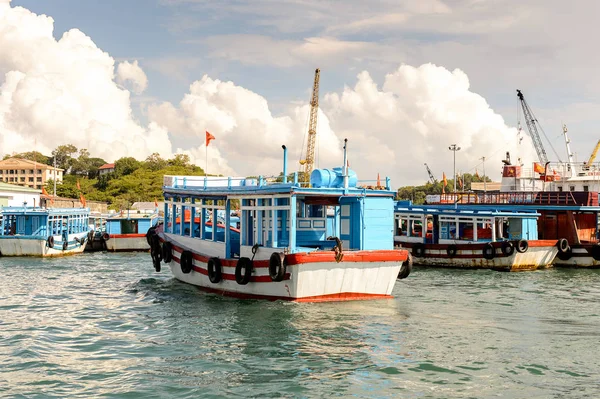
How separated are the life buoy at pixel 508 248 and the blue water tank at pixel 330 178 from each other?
1406 centimetres

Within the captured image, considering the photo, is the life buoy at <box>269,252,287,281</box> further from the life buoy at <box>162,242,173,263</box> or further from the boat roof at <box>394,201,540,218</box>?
the boat roof at <box>394,201,540,218</box>

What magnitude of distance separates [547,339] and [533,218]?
65.0ft

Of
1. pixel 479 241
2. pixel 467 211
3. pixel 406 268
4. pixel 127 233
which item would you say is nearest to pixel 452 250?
pixel 479 241

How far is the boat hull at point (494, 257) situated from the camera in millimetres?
30672

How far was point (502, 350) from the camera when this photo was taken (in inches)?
527

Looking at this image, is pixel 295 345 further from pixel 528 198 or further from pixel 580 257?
pixel 528 198

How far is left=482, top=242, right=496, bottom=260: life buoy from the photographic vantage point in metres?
31.0

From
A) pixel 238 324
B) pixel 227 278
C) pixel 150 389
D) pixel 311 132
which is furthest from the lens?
pixel 311 132

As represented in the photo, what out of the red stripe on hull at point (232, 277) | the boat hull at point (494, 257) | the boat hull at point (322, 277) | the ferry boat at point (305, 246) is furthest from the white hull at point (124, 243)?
the boat hull at point (322, 277)

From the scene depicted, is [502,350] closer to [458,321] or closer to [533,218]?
[458,321]

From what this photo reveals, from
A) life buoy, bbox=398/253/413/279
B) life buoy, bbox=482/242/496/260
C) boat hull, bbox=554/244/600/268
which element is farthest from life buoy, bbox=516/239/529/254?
life buoy, bbox=398/253/413/279

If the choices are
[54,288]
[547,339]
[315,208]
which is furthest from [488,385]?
[54,288]

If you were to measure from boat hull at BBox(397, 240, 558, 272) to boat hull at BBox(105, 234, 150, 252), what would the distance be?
22343 mm

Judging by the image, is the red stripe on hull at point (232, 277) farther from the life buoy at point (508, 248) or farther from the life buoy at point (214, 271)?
the life buoy at point (508, 248)
